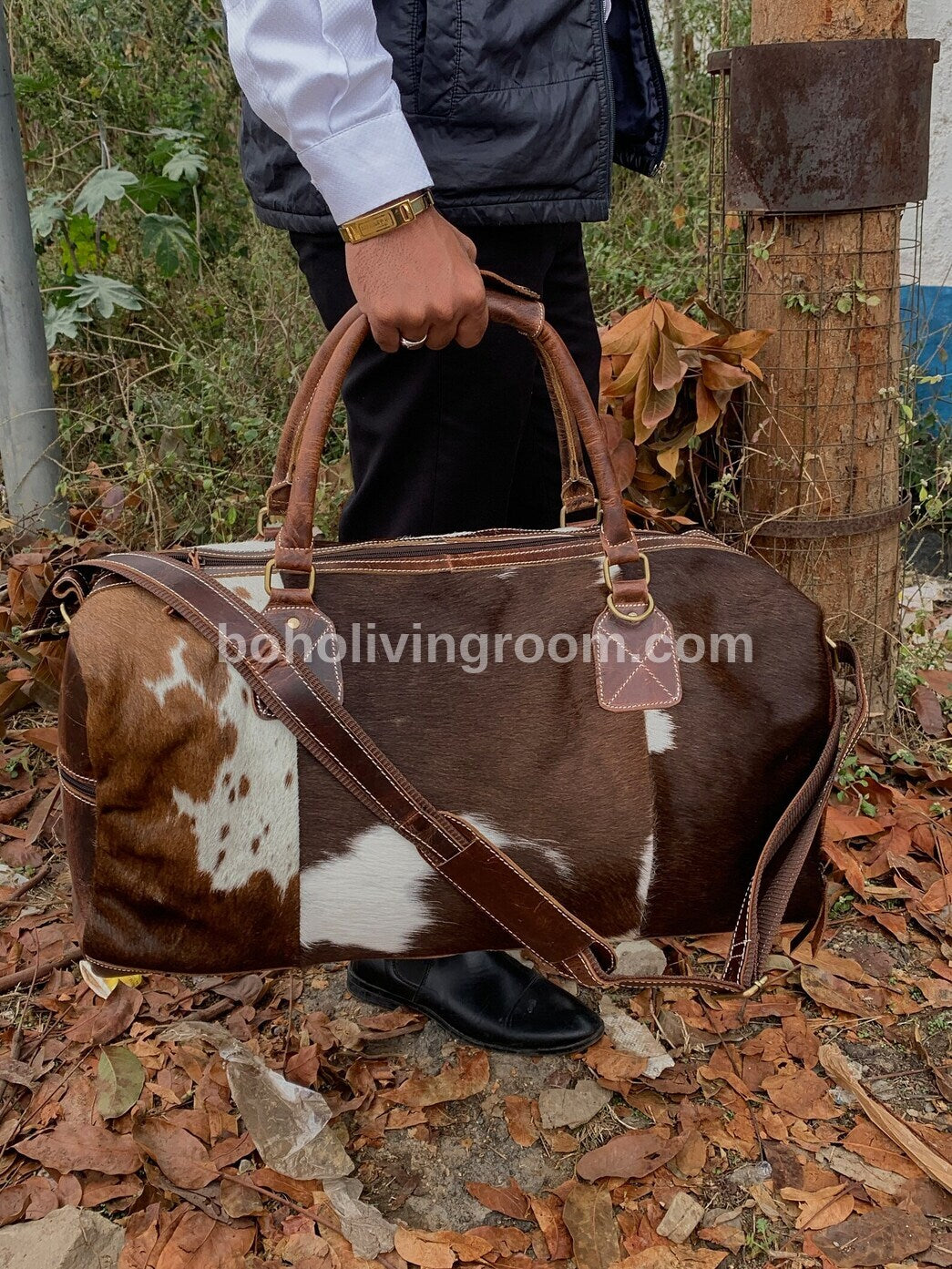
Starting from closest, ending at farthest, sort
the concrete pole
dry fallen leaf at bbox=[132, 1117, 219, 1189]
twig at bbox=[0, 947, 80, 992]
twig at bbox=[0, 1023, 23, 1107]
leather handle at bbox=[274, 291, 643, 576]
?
leather handle at bbox=[274, 291, 643, 576]
dry fallen leaf at bbox=[132, 1117, 219, 1189]
twig at bbox=[0, 1023, 23, 1107]
twig at bbox=[0, 947, 80, 992]
the concrete pole

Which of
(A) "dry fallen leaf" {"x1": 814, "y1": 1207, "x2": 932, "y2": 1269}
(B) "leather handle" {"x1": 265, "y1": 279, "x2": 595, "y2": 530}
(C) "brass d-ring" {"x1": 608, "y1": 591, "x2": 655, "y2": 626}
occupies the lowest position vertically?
(A) "dry fallen leaf" {"x1": 814, "y1": 1207, "x2": 932, "y2": 1269}

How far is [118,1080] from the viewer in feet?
A: 5.39

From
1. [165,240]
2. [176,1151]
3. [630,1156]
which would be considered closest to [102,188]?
[165,240]

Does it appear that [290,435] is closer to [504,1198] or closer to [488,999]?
[488,999]

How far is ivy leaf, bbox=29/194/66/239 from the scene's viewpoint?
3.49 metres

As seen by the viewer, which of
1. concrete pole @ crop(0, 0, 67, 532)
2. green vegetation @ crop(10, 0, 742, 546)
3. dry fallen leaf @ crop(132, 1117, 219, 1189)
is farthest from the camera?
green vegetation @ crop(10, 0, 742, 546)

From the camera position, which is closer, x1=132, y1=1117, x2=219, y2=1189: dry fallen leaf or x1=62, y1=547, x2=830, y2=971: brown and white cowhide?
x1=62, y1=547, x2=830, y2=971: brown and white cowhide

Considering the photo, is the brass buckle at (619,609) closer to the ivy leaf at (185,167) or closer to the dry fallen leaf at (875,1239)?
the dry fallen leaf at (875,1239)

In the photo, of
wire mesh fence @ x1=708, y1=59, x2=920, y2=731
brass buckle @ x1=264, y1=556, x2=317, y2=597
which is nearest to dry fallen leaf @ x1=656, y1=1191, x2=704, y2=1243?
brass buckle @ x1=264, y1=556, x2=317, y2=597

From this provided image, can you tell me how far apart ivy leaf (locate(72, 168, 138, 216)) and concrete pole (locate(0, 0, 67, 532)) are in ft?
1.84

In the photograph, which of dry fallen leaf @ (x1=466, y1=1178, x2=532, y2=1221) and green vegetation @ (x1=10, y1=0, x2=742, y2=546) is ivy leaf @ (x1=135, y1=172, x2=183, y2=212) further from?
dry fallen leaf @ (x1=466, y1=1178, x2=532, y2=1221)

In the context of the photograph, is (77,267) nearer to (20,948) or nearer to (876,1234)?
(20,948)

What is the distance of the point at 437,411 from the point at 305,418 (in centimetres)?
21

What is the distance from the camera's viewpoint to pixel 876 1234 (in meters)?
1.39
